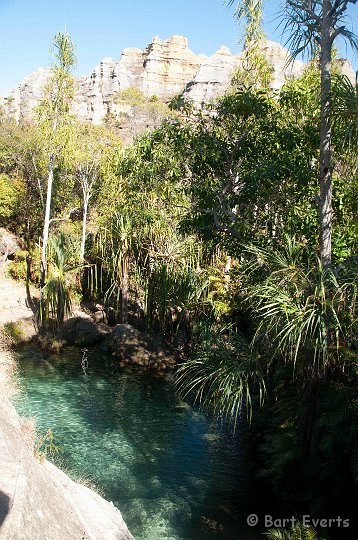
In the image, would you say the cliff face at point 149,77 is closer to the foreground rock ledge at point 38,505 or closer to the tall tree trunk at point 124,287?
the tall tree trunk at point 124,287

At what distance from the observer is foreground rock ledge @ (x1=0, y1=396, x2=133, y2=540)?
10.7ft

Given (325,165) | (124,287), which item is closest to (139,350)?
(124,287)

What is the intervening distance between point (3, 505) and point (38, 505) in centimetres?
41

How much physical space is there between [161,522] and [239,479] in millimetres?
1803

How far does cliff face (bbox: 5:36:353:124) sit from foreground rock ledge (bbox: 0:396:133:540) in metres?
62.2

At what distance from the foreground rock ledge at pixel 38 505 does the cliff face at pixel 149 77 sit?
62241mm

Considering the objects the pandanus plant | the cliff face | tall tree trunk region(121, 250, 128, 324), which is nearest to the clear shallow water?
the pandanus plant

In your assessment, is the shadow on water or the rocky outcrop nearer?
the shadow on water

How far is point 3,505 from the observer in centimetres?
327

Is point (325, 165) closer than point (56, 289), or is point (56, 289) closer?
point (325, 165)

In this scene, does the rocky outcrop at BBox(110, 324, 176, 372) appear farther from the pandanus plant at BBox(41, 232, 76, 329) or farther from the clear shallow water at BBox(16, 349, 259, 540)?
the pandanus plant at BBox(41, 232, 76, 329)

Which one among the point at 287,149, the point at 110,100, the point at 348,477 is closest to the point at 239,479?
the point at 348,477

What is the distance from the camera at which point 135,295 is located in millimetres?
17078

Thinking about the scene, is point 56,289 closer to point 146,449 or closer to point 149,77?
point 146,449
